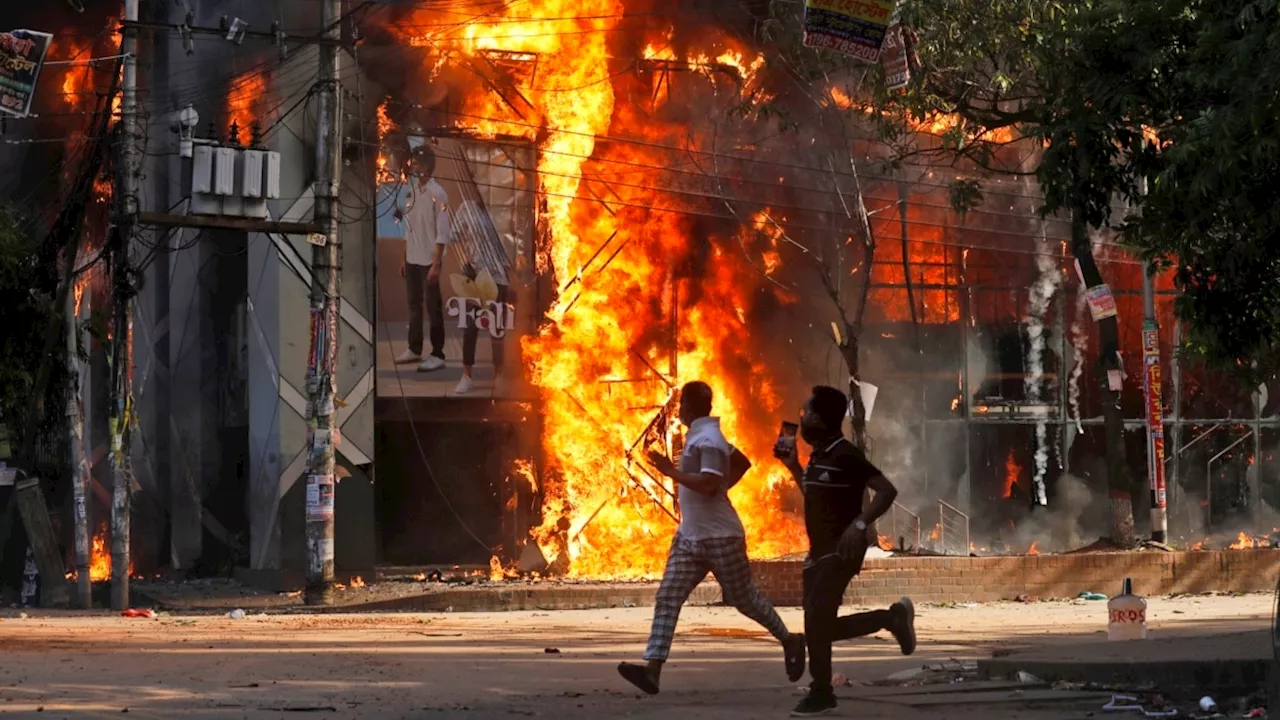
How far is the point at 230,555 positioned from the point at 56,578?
132 inches

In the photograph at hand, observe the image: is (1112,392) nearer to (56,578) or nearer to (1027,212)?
(1027,212)

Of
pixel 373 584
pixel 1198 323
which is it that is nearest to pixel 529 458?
pixel 373 584

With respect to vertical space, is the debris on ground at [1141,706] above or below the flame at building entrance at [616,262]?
below

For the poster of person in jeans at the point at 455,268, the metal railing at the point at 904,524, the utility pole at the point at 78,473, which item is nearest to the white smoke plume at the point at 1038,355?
the metal railing at the point at 904,524

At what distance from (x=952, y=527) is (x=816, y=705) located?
21092 mm

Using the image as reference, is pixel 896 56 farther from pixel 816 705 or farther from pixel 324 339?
pixel 816 705

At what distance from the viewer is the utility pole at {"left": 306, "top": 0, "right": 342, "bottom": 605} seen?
2294 centimetres

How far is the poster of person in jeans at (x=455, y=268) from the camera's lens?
1081 inches

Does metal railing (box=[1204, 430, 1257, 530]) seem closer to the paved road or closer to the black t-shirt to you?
the paved road

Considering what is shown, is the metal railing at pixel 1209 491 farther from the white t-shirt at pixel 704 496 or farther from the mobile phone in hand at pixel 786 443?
the mobile phone in hand at pixel 786 443

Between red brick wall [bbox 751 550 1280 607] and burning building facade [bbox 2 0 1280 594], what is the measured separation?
5.42m

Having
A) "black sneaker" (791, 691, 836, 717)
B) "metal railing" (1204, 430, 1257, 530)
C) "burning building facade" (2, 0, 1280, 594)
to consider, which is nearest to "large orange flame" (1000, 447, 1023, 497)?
"burning building facade" (2, 0, 1280, 594)

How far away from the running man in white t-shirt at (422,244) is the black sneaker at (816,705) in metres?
18.3

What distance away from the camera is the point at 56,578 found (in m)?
25.6
